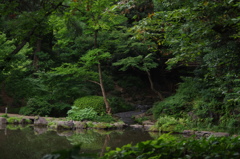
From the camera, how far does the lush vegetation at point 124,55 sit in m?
5.89

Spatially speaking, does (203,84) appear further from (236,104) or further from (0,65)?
(0,65)

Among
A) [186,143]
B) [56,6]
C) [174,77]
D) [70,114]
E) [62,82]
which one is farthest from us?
[174,77]

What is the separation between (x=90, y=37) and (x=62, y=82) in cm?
313

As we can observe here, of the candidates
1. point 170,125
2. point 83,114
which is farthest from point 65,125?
point 170,125

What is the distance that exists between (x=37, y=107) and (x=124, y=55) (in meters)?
7.32

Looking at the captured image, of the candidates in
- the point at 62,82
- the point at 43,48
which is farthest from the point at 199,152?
the point at 43,48

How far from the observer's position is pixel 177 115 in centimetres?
1219

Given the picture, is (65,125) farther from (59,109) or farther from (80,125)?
(59,109)

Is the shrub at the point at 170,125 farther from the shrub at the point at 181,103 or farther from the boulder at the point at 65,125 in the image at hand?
the boulder at the point at 65,125

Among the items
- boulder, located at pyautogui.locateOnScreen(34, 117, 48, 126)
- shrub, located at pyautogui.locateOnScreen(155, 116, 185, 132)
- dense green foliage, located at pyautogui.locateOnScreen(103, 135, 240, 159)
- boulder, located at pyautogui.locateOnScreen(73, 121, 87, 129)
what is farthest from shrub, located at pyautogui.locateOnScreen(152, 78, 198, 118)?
dense green foliage, located at pyautogui.locateOnScreen(103, 135, 240, 159)

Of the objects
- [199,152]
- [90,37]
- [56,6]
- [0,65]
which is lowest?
[199,152]

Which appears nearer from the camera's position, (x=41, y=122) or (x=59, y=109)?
(x=41, y=122)

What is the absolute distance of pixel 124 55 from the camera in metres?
18.5

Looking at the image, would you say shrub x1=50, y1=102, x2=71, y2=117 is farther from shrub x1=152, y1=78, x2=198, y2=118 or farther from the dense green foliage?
the dense green foliage
